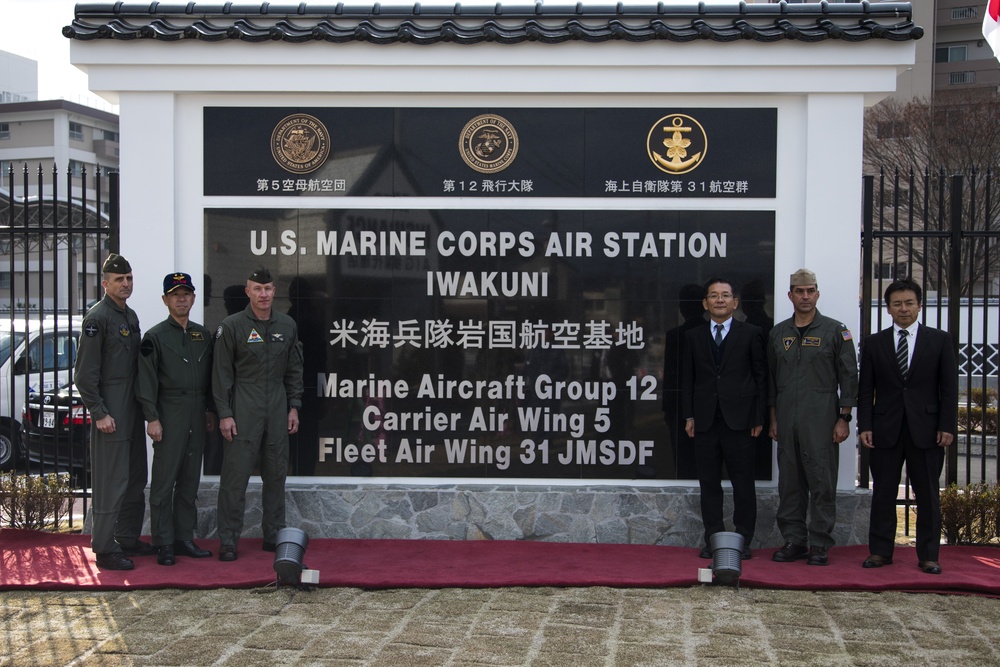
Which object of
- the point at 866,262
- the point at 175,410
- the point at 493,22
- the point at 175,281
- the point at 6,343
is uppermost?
the point at 493,22

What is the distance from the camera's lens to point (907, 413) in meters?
5.58

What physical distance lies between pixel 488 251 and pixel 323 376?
1464 mm

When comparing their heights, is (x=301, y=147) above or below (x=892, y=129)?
below

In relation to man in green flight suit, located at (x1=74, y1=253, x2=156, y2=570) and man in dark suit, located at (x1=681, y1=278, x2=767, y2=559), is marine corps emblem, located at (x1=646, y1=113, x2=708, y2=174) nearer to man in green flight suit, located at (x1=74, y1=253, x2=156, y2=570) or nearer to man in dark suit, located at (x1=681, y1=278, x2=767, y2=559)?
man in dark suit, located at (x1=681, y1=278, x2=767, y2=559)

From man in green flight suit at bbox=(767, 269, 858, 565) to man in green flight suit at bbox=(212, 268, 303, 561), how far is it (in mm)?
3271

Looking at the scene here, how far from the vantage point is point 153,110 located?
631 centimetres

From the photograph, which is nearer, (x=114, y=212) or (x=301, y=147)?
(x=301, y=147)

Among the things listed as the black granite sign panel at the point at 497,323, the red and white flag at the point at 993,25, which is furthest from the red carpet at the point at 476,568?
the red and white flag at the point at 993,25

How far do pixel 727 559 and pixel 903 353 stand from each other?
5.75 ft

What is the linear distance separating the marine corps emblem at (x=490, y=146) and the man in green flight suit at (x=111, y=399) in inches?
94.7

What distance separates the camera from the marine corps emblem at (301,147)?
6.35 metres

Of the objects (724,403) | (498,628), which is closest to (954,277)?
(724,403)

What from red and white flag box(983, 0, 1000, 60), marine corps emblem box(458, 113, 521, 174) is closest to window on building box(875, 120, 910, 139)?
red and white flag box(983, 0, 1000, 60)

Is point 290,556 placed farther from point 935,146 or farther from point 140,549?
point 935,146
